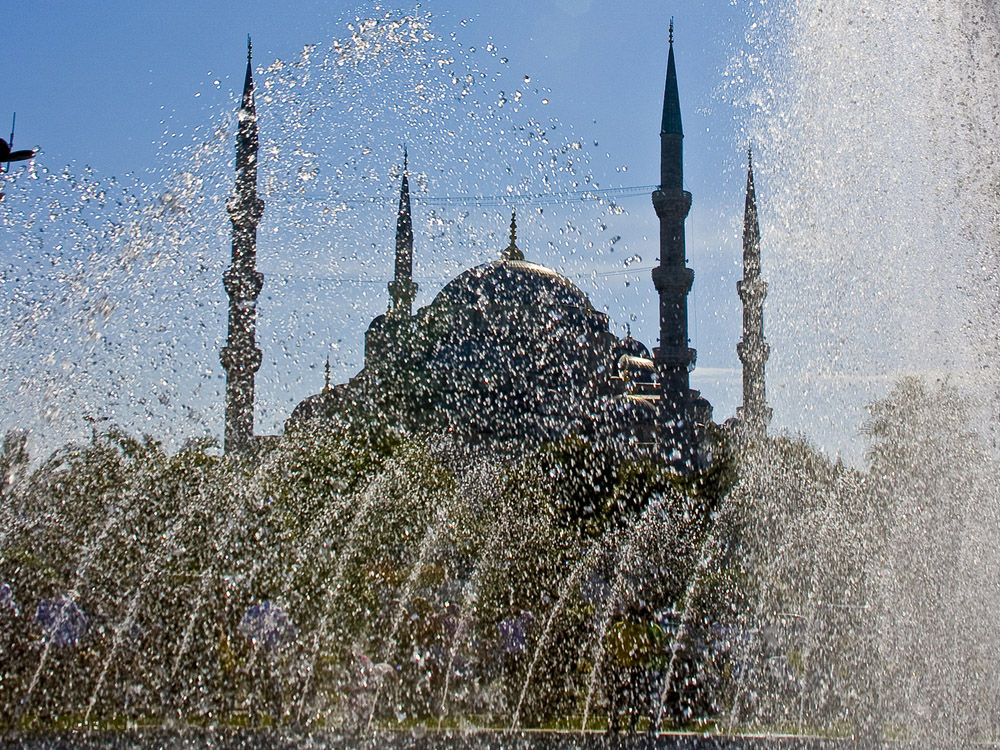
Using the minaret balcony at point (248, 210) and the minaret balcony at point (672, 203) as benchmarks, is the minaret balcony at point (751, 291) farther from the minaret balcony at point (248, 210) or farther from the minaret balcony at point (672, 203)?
the minaret balcony at point (248, 210)

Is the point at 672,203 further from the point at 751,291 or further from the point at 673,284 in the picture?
the point at 751,291

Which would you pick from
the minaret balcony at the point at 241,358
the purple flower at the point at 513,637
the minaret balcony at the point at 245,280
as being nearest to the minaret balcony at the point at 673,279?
the minaret balcony at the point at 241,358

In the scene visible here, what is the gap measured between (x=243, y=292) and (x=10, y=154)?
34.3ft

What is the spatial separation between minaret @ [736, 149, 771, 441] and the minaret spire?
3.61 meters

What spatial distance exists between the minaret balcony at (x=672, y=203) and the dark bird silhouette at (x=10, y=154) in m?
19.4

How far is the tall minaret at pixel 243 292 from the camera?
45.5ft

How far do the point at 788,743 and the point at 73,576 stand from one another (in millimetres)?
4503

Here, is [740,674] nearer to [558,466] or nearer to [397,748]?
[397,748]

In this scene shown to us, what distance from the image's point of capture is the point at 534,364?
75.6ft

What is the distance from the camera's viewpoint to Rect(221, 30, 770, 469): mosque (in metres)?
23.2

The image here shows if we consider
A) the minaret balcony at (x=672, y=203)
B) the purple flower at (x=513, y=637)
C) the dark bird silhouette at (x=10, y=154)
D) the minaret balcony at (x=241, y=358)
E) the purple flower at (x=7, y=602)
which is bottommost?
the purple flower at (x=513, y=637)

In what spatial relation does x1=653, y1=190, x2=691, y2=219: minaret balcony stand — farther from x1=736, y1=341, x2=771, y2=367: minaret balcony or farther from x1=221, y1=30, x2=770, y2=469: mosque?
x1=736, y1=341, x2=771, y2=367: minaret balcony

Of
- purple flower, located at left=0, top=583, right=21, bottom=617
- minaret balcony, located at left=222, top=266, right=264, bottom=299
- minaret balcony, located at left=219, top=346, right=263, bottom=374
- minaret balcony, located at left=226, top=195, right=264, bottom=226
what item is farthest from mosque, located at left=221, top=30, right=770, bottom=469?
purple flower, located at left=0, top=583, right=21, bottom=617

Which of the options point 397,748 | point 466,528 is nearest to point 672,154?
point 466,528
